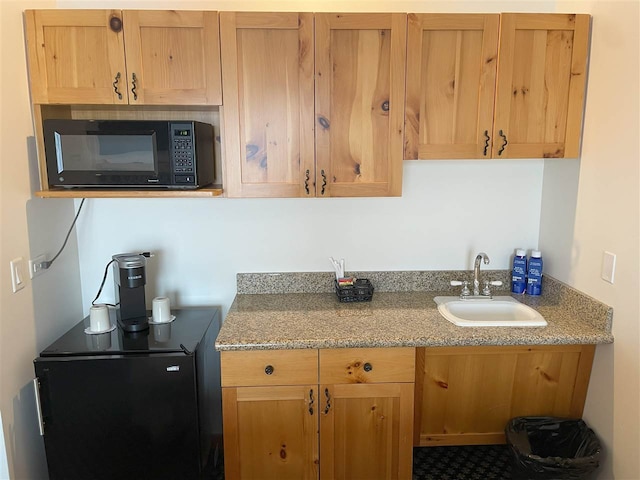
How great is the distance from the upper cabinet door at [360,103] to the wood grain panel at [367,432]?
32.6 inches

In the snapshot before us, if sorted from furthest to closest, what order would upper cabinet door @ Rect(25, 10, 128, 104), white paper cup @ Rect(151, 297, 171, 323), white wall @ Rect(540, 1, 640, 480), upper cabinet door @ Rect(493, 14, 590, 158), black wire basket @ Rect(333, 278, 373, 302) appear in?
1. black wire basket @ Rect(333, 278, 373, 302)
2. white paper cup @ Rect(151, 297, 171, 323)
3. upper cabinet door @ Rect(493, 14, 590, 158)
4. upper cabinet door @ Rect(25, 10, 128, 104)
5. white wall @ Rect(540, 1, 640, 480)

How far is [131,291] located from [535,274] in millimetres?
1927

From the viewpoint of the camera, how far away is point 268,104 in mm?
1849

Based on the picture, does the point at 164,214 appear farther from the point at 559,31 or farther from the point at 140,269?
the point at 559,31

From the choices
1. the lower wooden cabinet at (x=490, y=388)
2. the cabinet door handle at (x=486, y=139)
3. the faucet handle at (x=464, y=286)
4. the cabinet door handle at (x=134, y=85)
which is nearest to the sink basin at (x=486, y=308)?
the faucet handle at (x=464, y=286)

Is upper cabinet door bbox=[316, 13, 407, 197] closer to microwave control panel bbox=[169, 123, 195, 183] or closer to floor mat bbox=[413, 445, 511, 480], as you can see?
microwave control panel bbox=[169, 123, 195, 183]

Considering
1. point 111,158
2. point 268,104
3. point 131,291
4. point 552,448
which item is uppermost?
A: point 268,104

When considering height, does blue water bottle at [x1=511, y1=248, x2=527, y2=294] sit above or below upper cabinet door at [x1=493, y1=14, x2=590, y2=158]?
below

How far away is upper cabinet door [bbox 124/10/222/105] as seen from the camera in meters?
1.77

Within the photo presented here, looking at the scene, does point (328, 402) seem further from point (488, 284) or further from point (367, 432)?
point (488, 284)

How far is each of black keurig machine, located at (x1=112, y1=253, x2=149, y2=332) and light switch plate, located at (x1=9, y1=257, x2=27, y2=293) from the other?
34 cm

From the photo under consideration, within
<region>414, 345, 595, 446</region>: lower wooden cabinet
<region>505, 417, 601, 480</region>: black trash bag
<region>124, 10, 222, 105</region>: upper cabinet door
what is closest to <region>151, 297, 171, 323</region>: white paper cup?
<region>124, 10, 222, 105</region>: upper cabinet door

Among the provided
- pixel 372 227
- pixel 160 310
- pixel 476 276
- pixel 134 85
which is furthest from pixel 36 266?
pixel 476 276

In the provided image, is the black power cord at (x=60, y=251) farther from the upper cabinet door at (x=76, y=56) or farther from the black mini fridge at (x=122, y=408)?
the upper cabinet door at (x=76, y=56)
